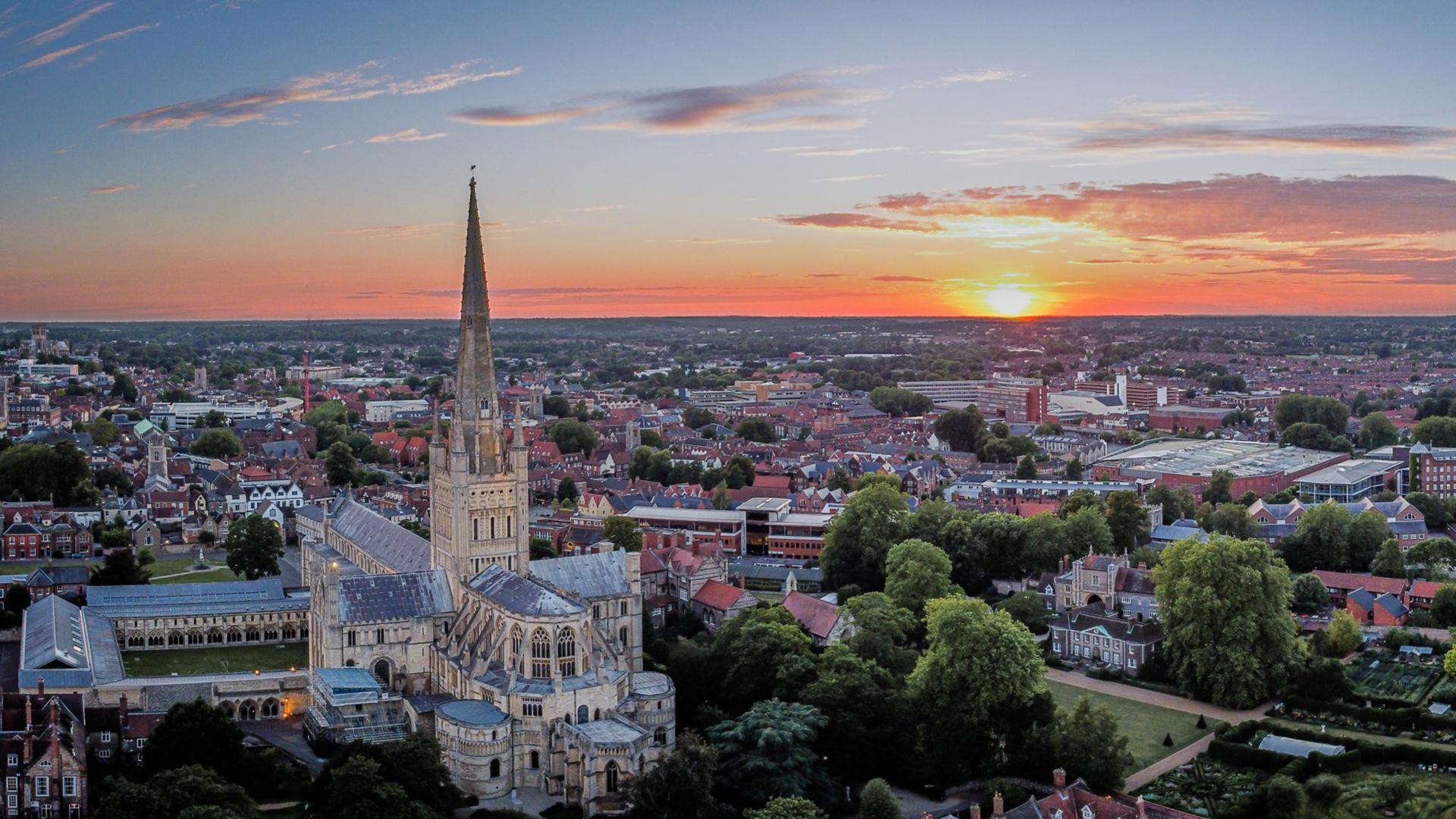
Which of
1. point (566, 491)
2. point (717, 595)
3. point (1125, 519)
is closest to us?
point (717, 595)

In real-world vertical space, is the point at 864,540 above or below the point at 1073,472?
above

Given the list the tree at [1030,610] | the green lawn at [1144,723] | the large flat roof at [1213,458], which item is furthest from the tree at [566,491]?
the green lawn at [1144,723]

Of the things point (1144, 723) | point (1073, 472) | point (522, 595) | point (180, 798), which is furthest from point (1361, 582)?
point (180, 798)

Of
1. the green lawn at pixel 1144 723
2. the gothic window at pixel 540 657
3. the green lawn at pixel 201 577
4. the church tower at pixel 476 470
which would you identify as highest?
the church tower at pixel 476 470

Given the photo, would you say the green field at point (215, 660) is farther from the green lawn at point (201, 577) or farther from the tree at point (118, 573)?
the green lawn at point (201, 577)

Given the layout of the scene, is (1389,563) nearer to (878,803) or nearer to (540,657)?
(878,803)

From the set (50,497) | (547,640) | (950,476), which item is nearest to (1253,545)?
(547,640)

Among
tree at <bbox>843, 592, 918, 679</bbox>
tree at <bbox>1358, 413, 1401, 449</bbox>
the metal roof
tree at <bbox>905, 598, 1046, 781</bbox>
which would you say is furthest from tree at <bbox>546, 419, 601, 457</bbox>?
the metal roof
